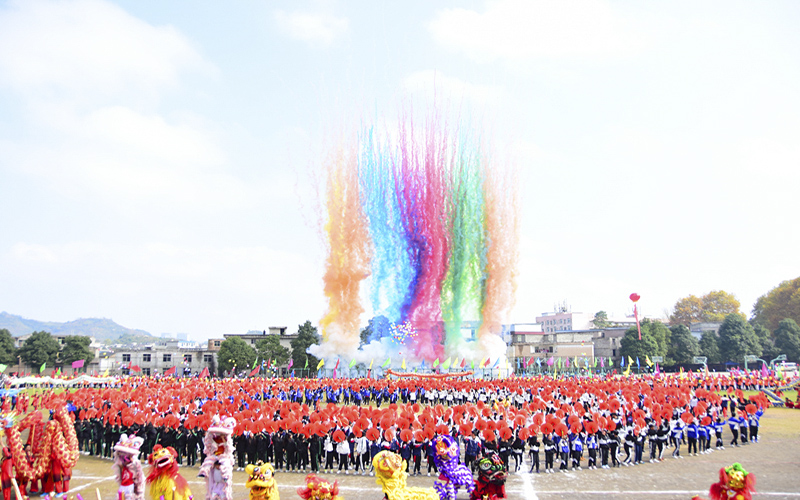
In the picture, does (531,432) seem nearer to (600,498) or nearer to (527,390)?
(600,498)

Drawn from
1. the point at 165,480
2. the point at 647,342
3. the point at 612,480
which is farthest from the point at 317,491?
the point at 647,342

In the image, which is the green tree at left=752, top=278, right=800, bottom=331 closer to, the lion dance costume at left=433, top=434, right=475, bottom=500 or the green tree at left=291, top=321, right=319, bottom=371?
the green tree at left=291, top=321, right=319, bottom=371

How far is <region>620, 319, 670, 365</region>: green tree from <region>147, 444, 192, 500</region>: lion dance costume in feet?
254

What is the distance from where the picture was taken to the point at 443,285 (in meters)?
73.7

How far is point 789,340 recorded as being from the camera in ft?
260

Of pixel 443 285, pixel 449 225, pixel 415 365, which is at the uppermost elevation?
pixel 449 225

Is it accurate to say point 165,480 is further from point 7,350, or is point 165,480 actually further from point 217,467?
point 7,350

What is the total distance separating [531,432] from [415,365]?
54.9 m

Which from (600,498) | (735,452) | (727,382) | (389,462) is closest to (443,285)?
(727,382)

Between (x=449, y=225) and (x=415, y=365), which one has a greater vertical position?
(x=449, y=225)

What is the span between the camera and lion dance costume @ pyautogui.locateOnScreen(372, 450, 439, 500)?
9.71 metres

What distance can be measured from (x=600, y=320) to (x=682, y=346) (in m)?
54.5

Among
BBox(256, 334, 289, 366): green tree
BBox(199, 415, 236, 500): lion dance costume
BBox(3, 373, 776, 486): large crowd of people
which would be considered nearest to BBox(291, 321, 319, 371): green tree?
BBox(256, 334, 289, 366): green tree

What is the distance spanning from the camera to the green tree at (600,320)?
13426 centimetres
